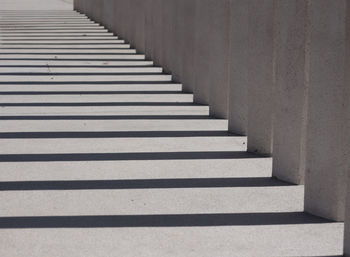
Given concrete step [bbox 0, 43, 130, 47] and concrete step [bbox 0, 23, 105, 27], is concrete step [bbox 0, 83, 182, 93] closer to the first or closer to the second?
concrete step [bbox 0, 43, 130, 47]

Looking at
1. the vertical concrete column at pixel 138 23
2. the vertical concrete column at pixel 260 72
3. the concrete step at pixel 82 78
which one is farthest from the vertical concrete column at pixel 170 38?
the vertical concrete column at pixel 260 72

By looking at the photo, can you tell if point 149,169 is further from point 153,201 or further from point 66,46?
point 66,46

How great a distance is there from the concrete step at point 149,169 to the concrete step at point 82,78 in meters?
5.20

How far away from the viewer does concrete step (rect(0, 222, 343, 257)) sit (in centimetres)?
497

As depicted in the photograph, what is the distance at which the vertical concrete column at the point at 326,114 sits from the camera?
5.45 m

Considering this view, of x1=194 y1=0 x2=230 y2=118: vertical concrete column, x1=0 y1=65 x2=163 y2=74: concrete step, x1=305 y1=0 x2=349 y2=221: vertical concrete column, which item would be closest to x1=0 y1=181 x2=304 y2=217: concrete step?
x1=305 y1=0 x2=349 y2=221: vertical concrete column

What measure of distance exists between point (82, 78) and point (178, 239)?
25.7 ft

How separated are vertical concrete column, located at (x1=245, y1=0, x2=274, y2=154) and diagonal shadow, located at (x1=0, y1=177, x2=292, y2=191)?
75cm

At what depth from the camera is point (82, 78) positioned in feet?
42.1

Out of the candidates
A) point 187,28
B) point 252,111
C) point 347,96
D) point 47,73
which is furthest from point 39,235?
point 47,73

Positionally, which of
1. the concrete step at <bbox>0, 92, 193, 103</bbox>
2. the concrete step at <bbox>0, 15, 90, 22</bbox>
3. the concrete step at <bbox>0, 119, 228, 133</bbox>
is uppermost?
the concrete step at <bbox>0, 15, 90, 22</bbox>

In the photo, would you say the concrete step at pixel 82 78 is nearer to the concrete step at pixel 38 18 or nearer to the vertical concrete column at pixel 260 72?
the vertical concrete column at pixel 260 72

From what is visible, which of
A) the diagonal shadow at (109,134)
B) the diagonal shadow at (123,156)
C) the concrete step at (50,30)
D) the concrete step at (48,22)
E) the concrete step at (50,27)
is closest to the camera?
the diagonal shadow at (123,156)

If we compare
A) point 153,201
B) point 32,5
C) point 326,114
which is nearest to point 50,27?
point 32,5
